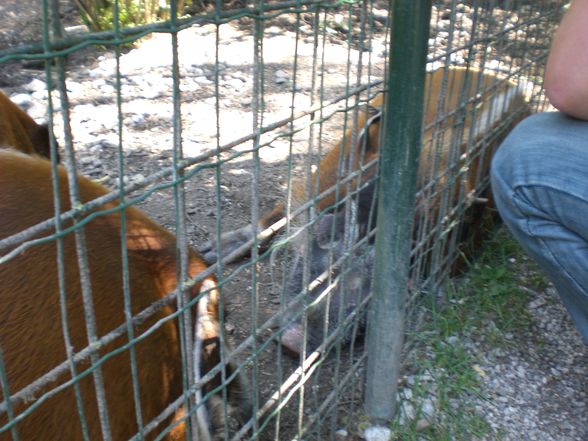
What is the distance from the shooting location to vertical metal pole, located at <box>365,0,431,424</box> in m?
1.45

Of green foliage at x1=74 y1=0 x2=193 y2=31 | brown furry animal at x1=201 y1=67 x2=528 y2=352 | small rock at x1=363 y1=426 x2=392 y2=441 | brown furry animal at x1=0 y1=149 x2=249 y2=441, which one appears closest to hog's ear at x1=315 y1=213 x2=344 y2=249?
brown furry animal at x1=201 y1=67 x2=528 y2=352

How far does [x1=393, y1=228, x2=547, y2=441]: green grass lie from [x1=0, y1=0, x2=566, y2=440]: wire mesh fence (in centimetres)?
8

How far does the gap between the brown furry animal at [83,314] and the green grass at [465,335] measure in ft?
2.42

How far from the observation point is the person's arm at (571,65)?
4.80ft

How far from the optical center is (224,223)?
9.95ft

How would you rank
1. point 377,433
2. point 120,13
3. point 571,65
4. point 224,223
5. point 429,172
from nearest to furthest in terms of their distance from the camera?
point 571,65 < point 377,433 < point 429,172 < point 224,223 < point 120,13

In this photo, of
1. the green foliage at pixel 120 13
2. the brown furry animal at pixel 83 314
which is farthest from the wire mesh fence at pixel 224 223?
the green foliage at pixel 120 13

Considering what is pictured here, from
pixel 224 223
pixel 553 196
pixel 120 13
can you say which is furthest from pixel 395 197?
Result: pixel 120 13

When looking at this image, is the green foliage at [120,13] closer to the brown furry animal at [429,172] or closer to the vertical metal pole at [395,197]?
the brown furry animal at [429,172]

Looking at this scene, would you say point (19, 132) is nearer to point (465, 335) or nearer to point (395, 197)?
point (395, 197)

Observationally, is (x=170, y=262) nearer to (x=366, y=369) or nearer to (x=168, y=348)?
(x=168, y=348)

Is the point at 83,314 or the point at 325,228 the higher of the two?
the point at 83,314

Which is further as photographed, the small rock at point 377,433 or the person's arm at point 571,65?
the small rock at point 377,433

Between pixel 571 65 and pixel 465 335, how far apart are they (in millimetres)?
1051
